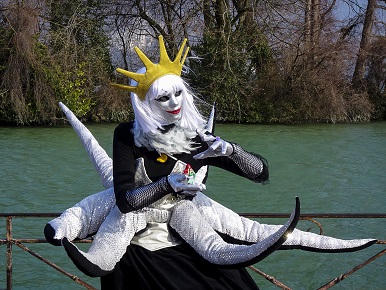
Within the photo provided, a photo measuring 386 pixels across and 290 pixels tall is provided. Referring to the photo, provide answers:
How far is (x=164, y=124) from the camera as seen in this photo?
2518 mm

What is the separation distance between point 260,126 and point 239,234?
12912mm

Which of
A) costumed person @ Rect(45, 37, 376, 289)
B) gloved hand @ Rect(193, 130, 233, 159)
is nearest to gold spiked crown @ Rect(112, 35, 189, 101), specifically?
costumed person @ Rect(45, 37, 376, 289)

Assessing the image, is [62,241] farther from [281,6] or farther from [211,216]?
[281,6]

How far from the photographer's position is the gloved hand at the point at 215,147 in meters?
2.32

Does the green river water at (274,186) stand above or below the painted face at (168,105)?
below

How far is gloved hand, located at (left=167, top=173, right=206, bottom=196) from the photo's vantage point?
7.44ft

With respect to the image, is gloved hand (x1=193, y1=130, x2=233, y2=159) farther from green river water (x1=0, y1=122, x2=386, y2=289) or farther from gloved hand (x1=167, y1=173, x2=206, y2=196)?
green river water (x1=0, y1=122, x2=386, y2=289)

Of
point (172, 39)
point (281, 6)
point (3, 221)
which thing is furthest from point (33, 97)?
point (3, 221)

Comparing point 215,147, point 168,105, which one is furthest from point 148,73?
point 215,147

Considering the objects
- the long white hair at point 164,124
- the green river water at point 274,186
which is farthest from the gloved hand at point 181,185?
the green river water at point 274,186

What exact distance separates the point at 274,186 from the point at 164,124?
6283 millimetres

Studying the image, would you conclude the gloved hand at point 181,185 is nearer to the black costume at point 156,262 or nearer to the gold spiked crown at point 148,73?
the black costume at point 156,262

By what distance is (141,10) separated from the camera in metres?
16.5

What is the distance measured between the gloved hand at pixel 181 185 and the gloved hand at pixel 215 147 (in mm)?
131
